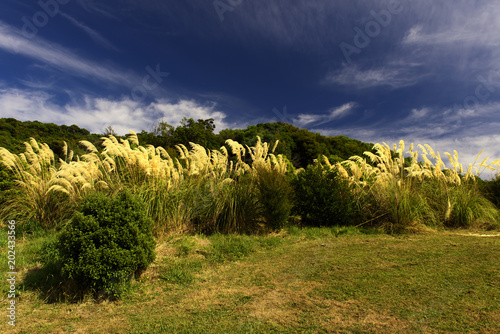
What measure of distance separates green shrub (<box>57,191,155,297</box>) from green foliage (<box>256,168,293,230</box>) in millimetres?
2882

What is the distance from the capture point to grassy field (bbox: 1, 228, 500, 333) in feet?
8.29

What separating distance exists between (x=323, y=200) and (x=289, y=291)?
4079 millimetres

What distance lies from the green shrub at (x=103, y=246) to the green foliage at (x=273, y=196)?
2882 millimetres

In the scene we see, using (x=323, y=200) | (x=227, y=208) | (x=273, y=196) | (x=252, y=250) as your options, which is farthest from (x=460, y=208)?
(x=227, y=208)

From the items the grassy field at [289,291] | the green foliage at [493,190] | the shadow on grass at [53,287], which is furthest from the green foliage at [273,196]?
the green foliage at [493,190]

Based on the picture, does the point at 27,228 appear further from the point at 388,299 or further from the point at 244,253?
the point at 388,299

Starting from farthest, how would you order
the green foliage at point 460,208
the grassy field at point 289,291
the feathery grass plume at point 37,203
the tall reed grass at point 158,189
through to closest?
the green foliage at point 460,208 → the feathery grass plume at point 37,203 → the tall reed grass at point 158,189 → the grassy field at point 289,291

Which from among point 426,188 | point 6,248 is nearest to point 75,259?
point 6,248

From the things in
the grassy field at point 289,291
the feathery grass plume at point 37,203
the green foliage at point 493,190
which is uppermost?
the green foliage at point 493,190

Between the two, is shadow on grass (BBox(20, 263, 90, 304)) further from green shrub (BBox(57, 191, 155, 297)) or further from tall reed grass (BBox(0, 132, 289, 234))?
tall reed grass (BBox(0, 132, 289, 234))

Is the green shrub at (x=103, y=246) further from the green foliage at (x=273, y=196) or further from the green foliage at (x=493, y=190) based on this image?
the green foliage at (x=493, y=190)

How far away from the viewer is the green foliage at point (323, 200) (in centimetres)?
696

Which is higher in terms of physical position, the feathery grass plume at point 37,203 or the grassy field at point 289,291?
the feathery grass plume at point 37,203

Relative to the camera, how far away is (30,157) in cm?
689
